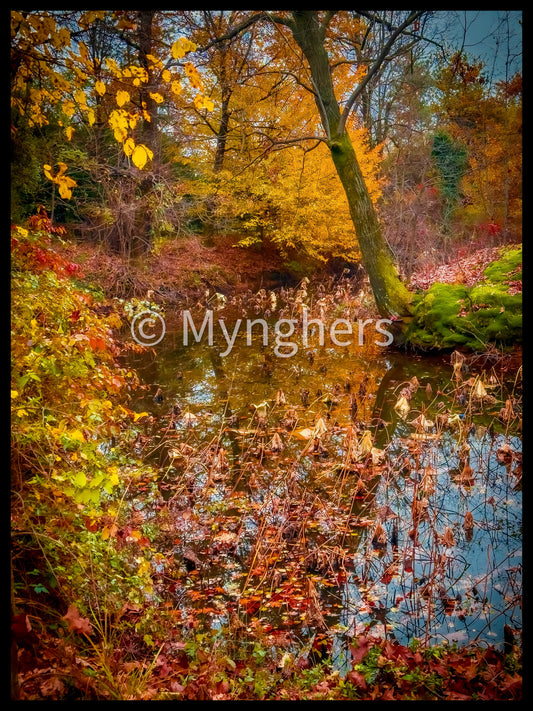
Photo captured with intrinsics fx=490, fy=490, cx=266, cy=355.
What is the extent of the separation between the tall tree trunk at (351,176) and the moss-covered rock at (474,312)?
463 millimetres

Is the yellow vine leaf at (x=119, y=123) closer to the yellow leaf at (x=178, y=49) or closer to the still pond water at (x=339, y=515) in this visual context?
the yellow leaf at (x=178, y=49)

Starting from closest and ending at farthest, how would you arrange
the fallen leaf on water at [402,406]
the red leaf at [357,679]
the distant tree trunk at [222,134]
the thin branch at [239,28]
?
the red leaf at [357,679] < the fallen leaf on water at [402,406] < the thin branch at [239,28] < the distant tree trunk at [222,134]

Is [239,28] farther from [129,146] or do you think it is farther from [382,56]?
[129,146]

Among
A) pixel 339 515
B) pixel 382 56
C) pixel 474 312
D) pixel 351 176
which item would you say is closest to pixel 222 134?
pixel 351 176

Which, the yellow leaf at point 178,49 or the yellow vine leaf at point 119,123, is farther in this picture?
the yellow vine leaf at point 119,123

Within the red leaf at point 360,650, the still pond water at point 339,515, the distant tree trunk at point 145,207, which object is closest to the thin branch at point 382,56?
the distant tree trunk at point 145,207

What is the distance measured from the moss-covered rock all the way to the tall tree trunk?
46cm

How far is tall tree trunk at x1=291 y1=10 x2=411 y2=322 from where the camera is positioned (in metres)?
8.29

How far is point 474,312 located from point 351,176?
3427 mm

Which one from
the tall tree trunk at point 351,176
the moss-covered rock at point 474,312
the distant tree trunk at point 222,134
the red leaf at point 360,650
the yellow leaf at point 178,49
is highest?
the distant tree trunk at point 222,134

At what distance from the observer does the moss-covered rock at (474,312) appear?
8516 millimetres

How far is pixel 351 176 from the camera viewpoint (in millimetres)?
9305

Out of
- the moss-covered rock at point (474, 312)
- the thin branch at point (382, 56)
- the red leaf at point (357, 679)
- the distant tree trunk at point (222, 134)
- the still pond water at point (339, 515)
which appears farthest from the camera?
the distant tree trunk at point (222, 134)
